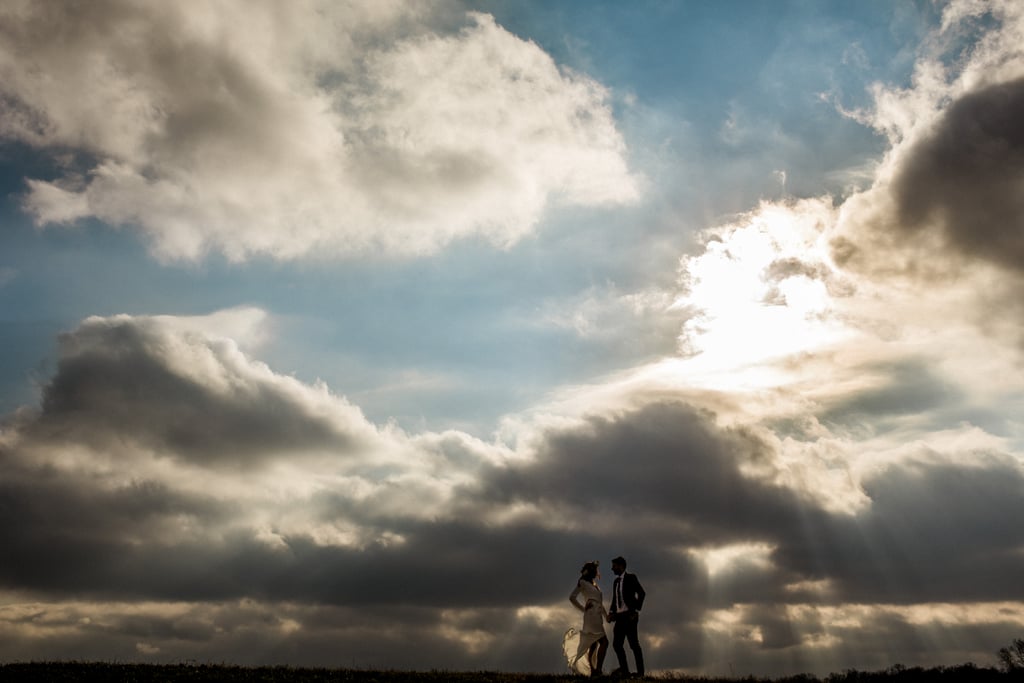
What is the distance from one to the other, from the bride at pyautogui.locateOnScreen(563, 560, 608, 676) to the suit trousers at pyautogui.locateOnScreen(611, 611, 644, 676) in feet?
1.61

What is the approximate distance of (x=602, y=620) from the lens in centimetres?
2450

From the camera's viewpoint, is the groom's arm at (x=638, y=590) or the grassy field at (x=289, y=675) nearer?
the grassy field at (x=289, y=675)

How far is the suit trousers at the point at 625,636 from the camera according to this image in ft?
77.7

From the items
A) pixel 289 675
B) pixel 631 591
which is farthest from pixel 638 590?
pixel 289 675

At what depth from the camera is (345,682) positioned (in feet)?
71.6

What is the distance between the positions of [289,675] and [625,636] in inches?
372

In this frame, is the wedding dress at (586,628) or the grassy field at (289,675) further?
the wedding dress at (586,628)

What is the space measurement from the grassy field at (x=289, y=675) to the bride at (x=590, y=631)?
170 centimetres

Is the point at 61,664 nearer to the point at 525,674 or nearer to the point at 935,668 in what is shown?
the point at 525,674

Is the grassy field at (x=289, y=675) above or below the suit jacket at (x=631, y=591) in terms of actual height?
below

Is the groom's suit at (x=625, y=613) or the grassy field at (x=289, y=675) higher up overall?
the groom's suit at (x=625, y=613)

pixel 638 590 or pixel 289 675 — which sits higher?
pixel 638 590

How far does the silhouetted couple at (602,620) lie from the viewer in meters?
23.8

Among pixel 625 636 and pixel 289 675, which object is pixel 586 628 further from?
pixel 289 675
